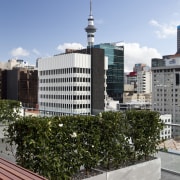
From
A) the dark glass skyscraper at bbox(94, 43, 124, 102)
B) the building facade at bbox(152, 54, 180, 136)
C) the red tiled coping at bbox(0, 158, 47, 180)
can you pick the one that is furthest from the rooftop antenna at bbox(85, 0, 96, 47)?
the red tiled coping at bbox(0, 158, 47, 180)

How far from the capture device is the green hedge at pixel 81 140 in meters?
4.00

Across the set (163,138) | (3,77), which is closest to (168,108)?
(3,77)

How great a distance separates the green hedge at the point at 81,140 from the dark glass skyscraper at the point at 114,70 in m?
129

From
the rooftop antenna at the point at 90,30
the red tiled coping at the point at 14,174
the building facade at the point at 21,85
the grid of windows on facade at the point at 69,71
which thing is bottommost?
the red tiled coping at the point at 14,174

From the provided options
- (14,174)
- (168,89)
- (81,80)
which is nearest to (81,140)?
(14,174)

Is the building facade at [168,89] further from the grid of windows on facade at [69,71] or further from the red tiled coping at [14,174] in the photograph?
the red tiled coping at [14,174]

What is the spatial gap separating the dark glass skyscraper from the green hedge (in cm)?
12860

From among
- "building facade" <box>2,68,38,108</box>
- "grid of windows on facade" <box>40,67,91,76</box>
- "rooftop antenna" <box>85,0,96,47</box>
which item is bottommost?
"building facade" <box>2,68,38,108</box>

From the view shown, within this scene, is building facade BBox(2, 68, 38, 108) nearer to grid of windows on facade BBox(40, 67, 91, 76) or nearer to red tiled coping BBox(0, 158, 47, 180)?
grid of windows on facade BBox(40, 67, 91, 76)

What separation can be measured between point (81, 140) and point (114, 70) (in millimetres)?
132747

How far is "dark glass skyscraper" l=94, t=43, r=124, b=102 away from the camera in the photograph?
135m

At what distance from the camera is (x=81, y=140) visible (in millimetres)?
4512

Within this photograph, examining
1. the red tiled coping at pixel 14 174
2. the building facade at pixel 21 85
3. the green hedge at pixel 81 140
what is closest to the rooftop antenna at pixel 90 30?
the building facade at pixel 21 85

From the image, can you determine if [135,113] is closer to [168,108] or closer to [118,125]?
[118,125]
